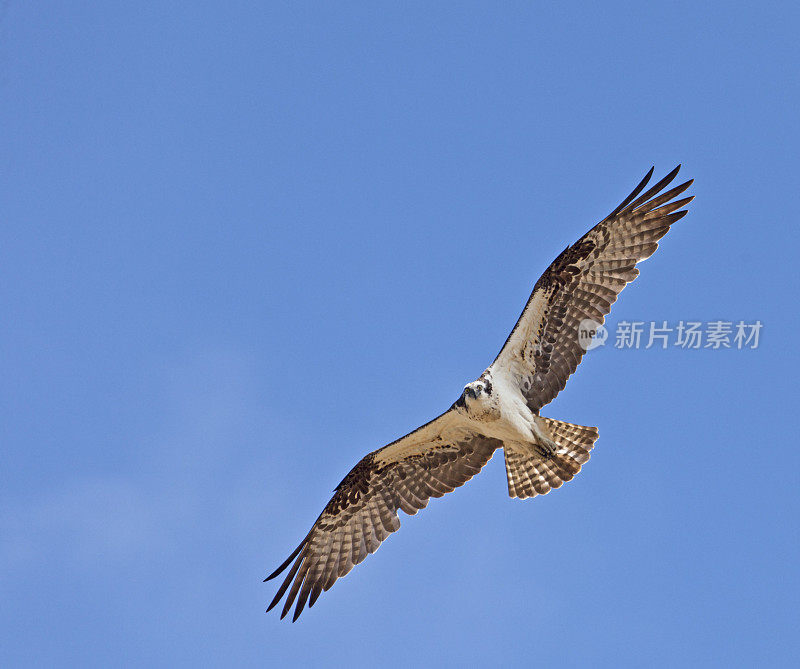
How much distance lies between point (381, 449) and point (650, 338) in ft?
11.8

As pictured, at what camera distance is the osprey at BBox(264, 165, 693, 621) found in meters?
13.6

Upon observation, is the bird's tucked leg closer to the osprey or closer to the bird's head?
the osprey

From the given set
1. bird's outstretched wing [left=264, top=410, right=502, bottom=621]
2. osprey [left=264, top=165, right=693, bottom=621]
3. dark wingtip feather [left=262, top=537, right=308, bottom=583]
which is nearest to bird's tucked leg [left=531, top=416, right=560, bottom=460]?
osprey [left=264, top=165, right=693, bottom=621]

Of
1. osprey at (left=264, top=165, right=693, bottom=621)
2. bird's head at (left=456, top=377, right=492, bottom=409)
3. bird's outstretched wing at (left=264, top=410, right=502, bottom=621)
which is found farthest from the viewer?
bird's outstretched wing at (left=264, top=410, right=502, bottom=621)

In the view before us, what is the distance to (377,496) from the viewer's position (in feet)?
47.7

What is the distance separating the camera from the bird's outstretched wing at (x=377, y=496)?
559 inches

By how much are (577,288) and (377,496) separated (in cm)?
368

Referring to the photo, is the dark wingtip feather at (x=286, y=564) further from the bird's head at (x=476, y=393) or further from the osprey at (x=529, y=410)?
the bird's head at (x=476, y=393)

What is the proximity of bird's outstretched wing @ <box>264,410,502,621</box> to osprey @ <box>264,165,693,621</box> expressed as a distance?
0.5 inches

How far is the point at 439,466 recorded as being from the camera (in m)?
14.4

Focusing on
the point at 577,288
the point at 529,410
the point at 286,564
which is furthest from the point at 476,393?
the point at 286,564

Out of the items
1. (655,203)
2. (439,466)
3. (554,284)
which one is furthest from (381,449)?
(655,203)

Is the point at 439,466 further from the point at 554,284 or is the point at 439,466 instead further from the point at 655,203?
the point at 655,203

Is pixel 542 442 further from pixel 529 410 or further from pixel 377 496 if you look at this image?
pixel 377 496
